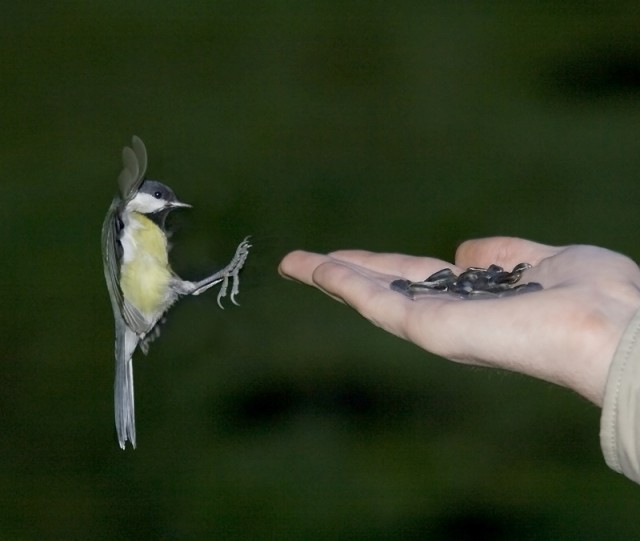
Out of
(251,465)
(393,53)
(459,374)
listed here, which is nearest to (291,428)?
(251,465)

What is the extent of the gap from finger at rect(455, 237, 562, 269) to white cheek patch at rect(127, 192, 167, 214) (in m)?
0.42

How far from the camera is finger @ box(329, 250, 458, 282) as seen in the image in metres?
1.46

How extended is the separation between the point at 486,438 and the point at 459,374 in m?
0.14

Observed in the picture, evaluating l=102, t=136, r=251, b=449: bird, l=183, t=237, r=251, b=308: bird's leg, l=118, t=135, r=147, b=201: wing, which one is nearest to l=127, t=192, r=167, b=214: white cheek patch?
l=102, t=136, r=251, b=449: bird

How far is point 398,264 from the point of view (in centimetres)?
148

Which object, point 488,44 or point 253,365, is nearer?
point 253,365

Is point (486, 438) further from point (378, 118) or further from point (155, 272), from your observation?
point (155, 272)

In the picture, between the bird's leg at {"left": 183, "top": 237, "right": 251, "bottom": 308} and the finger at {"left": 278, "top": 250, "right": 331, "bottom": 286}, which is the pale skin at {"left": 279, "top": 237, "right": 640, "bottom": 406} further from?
the bird's leg at {"left": 183, "top": 237, "right": 251, "bottom": 308}

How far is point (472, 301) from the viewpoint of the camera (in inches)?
46.6

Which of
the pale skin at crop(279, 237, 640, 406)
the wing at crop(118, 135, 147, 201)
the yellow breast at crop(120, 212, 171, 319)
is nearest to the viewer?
the pale skin at crop(279, 237, 640, 406)

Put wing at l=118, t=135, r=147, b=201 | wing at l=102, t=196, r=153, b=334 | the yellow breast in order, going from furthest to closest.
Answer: the yellow breast → wing at l=102, t=196, r=153, b=334 → wing at l=118, t=135, r=147, b=201

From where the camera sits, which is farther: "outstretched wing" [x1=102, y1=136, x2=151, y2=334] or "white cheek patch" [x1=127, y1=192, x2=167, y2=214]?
"white cheek patch" [x1=127, y1=192, x2=167, y2=214]

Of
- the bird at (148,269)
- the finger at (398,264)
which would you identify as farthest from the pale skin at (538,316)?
the bird at (148,269)

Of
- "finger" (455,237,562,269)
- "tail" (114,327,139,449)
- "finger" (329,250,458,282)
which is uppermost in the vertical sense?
"finger" (455,237,562,269)
